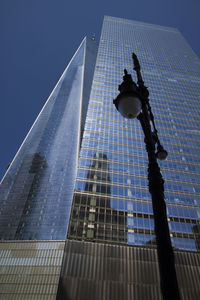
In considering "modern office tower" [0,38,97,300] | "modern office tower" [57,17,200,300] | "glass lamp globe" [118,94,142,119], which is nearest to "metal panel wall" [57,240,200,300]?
"modern office tower" [57,17,200,300]

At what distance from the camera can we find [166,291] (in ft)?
12.2

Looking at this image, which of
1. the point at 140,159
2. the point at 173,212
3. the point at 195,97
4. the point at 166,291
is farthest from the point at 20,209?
the point at 166,291

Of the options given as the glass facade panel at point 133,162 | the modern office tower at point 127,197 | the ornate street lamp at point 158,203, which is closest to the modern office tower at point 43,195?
the modern office tower at point 127,197

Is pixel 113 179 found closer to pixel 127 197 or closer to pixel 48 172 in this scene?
pixel 127 197

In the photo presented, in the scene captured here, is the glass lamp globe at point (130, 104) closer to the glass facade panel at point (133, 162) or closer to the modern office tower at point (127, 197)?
→ the modern office tower at point (127, 197)

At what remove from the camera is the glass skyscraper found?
30.2 meters

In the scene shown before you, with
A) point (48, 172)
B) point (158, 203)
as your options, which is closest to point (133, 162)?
point (158, 203)

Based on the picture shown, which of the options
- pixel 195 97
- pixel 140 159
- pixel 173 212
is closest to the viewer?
pixel 173 212

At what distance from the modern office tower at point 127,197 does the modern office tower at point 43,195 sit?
21490 millimetres

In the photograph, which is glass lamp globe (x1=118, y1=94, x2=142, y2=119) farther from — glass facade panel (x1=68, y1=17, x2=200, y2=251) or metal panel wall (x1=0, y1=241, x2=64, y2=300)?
metal panel wall (x1=0, y1=241, x2=64, y2=300)

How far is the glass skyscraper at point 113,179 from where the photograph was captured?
30.2 m

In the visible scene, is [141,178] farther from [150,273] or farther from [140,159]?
[150,273]

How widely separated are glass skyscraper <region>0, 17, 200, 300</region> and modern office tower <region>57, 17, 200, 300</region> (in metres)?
0.14

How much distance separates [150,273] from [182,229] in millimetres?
10560
